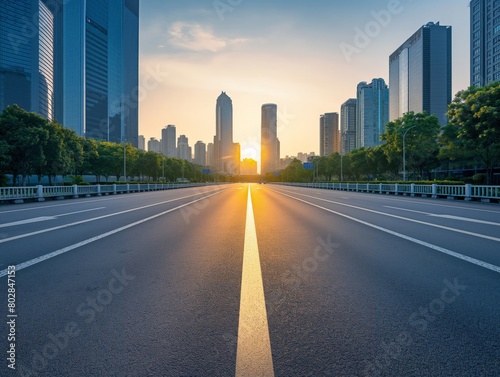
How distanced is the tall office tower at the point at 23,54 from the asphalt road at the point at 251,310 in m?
157

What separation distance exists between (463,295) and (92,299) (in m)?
4.21

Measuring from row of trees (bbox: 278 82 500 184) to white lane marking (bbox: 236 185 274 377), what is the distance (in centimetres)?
3063

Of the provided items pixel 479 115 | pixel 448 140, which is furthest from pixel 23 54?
pixel 479 115

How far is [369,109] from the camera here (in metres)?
181

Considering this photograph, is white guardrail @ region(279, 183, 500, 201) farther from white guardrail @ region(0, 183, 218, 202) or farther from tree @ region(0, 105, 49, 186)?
Result: tree @ region(0, 105, 49, 186)

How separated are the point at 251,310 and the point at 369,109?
7667 inches

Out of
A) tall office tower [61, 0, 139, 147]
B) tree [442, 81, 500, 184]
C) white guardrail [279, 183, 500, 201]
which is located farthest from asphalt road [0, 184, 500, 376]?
tall office tower [61, 0, 139, 147]

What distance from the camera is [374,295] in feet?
12.1

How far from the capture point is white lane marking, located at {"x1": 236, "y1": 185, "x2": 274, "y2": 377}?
2.28m

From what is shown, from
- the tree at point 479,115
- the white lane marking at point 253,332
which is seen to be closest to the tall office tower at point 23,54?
the tree at point 479,115

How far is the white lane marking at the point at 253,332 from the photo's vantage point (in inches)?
89.7

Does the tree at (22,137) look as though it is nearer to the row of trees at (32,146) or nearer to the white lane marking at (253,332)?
the row of trees at (32,146)

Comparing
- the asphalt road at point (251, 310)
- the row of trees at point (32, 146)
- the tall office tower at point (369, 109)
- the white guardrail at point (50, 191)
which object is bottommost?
the asphalt road at point (251, 310)

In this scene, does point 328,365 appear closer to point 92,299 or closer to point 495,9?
point 92,299
